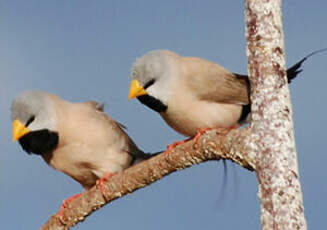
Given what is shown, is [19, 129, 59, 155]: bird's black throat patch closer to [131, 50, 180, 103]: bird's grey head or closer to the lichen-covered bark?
[131, 50, 180, 103]: bird's grey head

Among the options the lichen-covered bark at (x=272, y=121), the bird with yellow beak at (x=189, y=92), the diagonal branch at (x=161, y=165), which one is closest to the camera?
the lichen-covered bark at (x=272, y=121)

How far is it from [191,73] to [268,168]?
1108mm

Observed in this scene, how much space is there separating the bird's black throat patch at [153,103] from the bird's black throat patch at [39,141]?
1.76 feet

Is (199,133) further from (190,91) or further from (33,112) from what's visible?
(33,112)

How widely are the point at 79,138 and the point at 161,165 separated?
0.66 m

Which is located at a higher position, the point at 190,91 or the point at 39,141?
the point at 190,91

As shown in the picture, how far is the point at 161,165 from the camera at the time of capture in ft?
12.0

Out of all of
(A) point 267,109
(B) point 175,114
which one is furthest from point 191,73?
(A) point 267,109

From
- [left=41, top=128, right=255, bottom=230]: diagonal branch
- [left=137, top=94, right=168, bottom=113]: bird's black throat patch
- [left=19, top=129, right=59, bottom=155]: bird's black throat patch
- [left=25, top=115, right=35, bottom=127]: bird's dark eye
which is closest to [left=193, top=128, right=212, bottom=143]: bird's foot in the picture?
[left=41, top=128, right=255, bottom=230]: diagonal branch

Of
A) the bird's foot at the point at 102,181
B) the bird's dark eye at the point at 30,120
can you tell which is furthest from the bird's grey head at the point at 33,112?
the bird's foot at the point at 102,181

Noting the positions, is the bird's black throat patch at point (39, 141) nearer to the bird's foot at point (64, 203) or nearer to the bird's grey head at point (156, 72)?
the bird's foot at point (64, 203)

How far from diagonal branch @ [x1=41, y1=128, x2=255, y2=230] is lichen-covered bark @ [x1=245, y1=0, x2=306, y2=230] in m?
0.11

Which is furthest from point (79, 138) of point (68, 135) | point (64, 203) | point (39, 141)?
point (64, 203)

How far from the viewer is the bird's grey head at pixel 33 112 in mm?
4062
